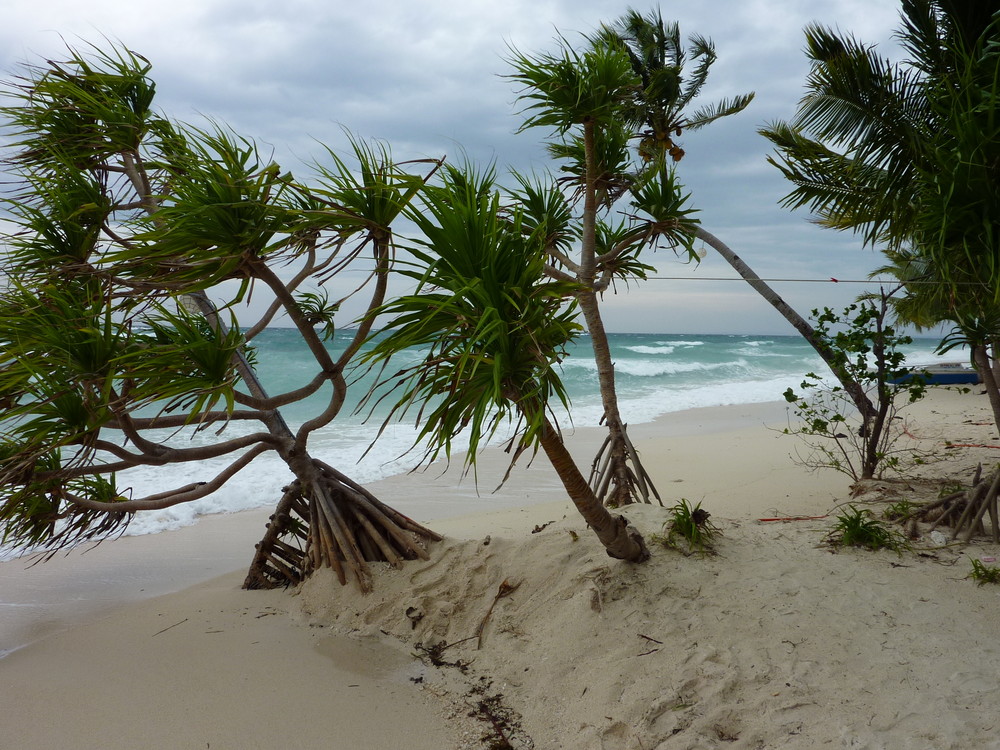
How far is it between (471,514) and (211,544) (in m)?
2.48

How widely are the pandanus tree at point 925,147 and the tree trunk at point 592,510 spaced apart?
6.10ft

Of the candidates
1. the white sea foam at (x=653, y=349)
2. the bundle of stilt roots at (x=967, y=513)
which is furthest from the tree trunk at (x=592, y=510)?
the white sea foam at (x=653, y=349)

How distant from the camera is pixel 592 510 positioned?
120 inches

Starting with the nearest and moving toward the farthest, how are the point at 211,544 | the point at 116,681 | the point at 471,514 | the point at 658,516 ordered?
the point at 116,681
the point at 658,516
the point at 211,544
the point at 471,514

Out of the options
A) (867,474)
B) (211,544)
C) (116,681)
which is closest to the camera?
(116,681)

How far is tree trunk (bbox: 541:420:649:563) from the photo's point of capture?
109 inches

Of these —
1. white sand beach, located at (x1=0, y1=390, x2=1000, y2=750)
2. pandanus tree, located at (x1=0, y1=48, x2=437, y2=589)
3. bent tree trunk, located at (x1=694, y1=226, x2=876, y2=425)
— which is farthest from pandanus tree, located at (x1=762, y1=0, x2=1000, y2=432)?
pandanus tree, located at (x1=0, y1=48, x2=437, y2=589)

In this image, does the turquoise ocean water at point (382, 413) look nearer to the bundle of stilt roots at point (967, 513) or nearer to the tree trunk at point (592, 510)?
the tree trunk at point (592, 510)

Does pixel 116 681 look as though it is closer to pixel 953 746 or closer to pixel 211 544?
pixel 211 544

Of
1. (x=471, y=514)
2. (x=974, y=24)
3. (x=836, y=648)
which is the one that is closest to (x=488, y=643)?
(x=836, y=648)

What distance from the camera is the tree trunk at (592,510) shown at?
2764mm

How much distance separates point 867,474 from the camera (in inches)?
216

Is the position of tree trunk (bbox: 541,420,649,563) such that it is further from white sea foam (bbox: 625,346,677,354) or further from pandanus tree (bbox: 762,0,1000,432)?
white sea foam (bbox: 625,346,677,354)

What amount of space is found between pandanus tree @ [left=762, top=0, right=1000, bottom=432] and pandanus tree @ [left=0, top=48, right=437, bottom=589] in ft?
7.92
